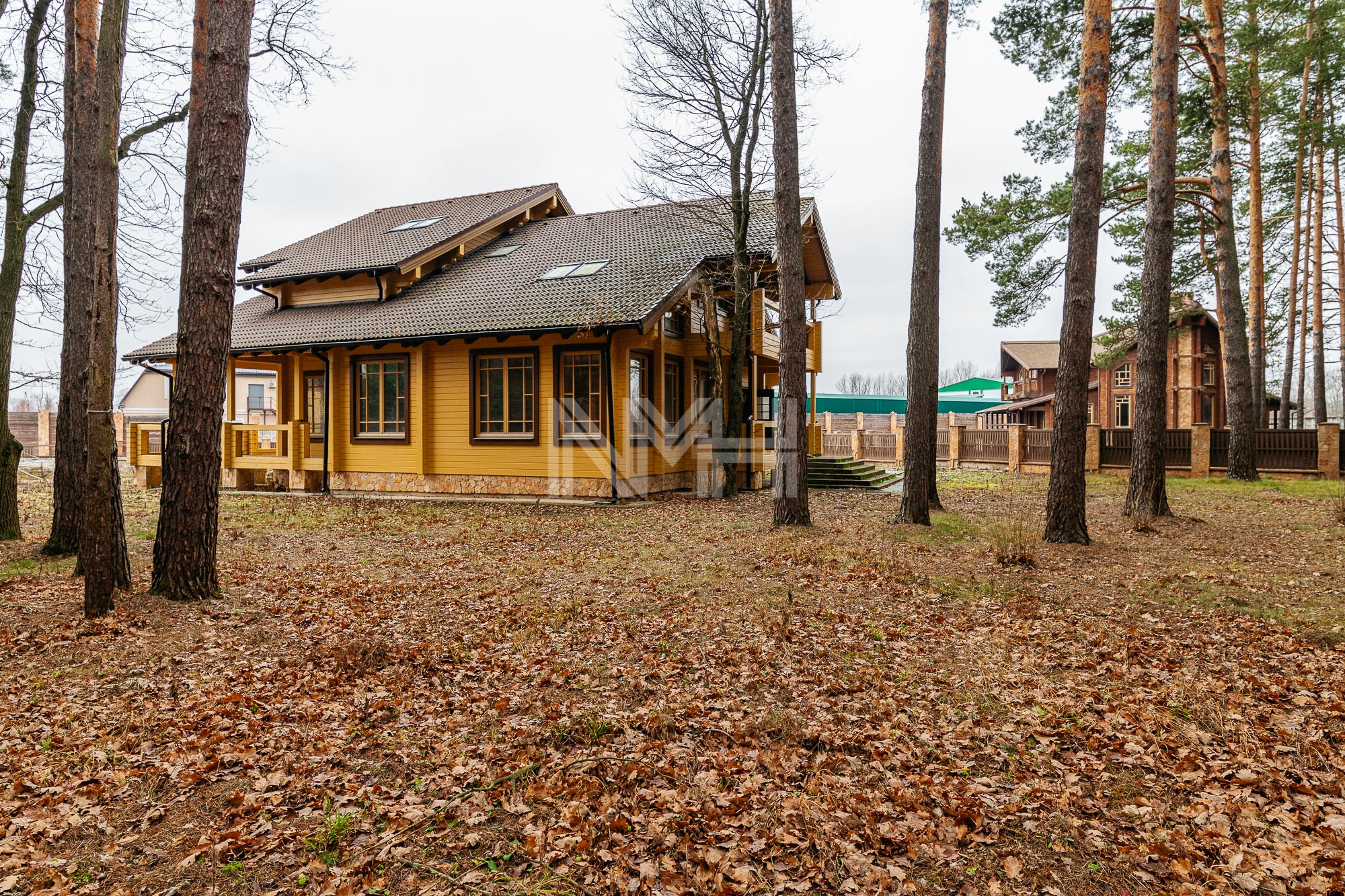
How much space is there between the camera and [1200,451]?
19188mm

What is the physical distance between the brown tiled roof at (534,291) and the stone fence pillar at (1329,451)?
549 inches

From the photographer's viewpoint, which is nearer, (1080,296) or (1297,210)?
(1080,296)

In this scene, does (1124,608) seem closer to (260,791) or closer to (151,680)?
(260,791)

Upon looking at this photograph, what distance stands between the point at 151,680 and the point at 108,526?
6.55 feet

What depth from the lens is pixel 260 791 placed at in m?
3.48

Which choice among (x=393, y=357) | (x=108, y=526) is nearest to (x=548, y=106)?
(x=393, y=357)

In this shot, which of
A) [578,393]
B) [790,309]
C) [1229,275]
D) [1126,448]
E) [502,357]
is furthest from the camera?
[1126,448]

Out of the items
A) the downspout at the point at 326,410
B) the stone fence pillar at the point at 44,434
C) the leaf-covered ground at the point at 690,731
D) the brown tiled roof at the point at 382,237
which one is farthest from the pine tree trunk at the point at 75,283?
the stone fence pillar at the point at 44,434

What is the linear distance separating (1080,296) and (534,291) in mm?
10543

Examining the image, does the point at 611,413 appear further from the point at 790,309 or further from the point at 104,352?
the point at 104,352

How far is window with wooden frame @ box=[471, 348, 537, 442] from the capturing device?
1509 centimetres

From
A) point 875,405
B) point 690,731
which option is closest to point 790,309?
point 690,731

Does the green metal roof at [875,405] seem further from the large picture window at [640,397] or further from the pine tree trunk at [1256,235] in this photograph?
the large picture window at [640,397]

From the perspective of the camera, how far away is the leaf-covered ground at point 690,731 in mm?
2922
